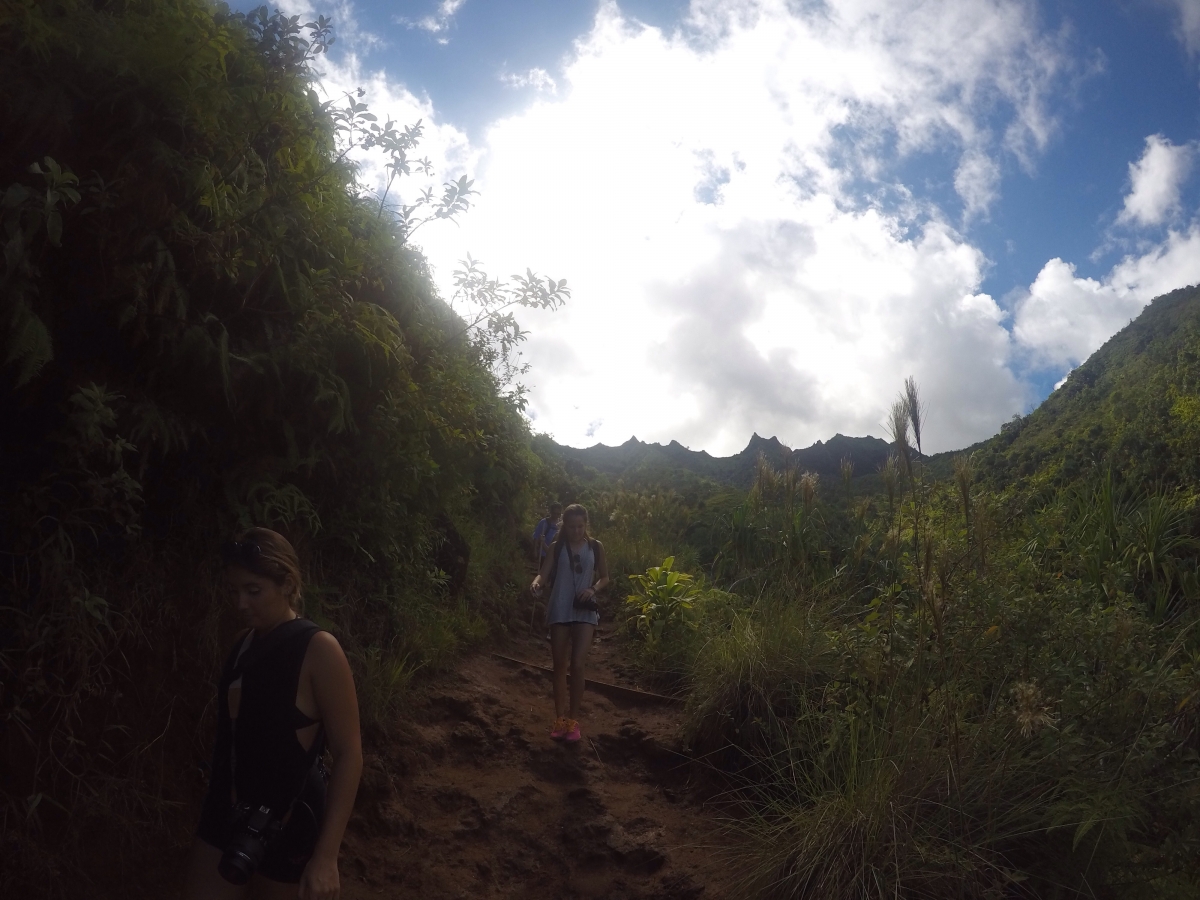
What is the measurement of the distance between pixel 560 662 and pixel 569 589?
546 mm

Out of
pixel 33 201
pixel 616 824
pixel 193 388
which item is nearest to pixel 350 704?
pixel 193 388

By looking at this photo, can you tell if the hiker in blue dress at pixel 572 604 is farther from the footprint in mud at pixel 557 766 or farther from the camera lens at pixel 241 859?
the camera lens at pixel 241 859

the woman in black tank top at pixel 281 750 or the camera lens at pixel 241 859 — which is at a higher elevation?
the woman in black tank top at pixel 281 750

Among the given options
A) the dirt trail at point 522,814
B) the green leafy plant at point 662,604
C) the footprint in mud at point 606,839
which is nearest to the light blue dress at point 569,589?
the dirt trail at point 522,814

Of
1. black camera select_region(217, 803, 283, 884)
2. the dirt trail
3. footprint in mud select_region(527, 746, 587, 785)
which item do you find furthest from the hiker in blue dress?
black camera select_region(217, 803, 283, 884)

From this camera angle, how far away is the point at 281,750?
7.93ft

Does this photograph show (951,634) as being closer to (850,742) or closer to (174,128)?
(850,742)

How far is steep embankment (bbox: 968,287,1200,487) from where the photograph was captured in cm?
980

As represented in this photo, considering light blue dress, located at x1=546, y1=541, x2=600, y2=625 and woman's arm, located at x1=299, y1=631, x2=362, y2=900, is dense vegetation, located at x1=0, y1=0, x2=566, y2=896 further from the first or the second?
light blue dress, located at x1=546, y1=541, x2=600, y2=625

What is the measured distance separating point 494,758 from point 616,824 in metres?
1.16

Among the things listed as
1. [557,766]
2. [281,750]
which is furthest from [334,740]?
[557,766]

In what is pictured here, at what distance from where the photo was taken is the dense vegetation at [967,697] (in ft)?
10.6

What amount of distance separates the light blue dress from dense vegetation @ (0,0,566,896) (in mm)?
1778

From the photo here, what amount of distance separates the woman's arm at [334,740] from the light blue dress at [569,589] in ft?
11.6
